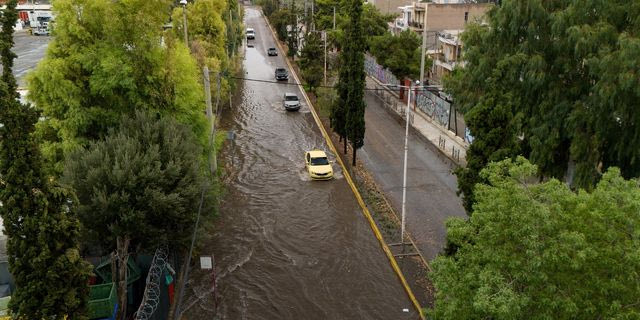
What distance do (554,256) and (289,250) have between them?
13432 mm

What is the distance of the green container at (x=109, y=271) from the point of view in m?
16.4

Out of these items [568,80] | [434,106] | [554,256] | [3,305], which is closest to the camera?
[554,256]

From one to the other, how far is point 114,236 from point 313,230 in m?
9.22

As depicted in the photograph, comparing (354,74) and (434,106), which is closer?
(354,74)

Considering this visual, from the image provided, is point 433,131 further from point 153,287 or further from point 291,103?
point 153,287

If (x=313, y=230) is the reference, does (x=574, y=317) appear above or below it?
above

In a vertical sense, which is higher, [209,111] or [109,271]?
[209,111]

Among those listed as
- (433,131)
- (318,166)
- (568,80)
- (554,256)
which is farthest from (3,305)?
(433,131)

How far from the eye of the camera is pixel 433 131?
1412 inches

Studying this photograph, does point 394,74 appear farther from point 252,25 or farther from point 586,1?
point 252,25

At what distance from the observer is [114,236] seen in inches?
604

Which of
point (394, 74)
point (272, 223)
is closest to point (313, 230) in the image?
point (272, 223)

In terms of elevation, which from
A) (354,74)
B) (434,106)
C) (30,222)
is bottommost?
(434,106)

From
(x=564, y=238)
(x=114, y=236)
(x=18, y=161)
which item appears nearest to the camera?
(x=564, y=238)
